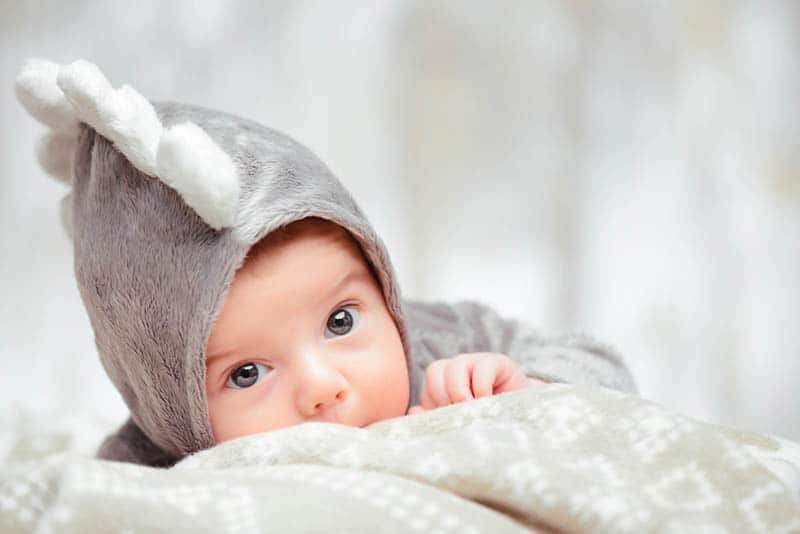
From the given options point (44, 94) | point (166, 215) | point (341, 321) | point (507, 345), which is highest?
point (44, 94)

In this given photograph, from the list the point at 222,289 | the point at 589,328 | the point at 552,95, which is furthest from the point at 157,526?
the point at 552,95

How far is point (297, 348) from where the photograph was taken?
958 millimetres

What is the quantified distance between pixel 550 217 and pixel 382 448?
3.32 ft

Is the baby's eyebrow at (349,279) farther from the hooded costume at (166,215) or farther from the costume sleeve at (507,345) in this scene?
the costume sleeve at (507,345)

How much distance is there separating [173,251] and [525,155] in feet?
3.04

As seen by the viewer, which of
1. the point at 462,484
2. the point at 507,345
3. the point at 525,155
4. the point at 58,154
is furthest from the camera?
the point at 525,155

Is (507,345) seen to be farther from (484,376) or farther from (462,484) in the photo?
(462,484)

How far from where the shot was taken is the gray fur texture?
3.07ft

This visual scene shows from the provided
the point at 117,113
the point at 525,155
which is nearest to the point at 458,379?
the point at 117,113

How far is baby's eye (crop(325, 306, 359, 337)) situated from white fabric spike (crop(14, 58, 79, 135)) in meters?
0.34

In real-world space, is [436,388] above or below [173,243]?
below

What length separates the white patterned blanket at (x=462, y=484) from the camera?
2.19ft

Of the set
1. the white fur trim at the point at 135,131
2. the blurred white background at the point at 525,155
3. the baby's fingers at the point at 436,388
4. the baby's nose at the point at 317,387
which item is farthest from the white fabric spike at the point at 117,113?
the blurred white background at the point at 525,155

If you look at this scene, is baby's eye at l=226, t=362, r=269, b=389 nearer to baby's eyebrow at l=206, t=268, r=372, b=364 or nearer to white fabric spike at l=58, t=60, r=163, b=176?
baby's eyebrow at l=206, t=268, r=372, b=364
